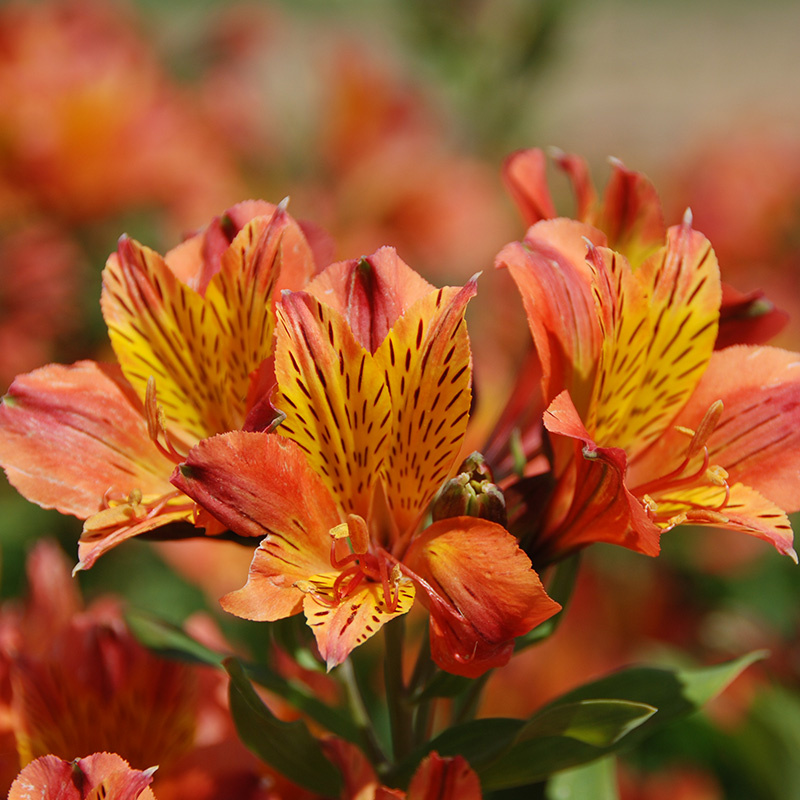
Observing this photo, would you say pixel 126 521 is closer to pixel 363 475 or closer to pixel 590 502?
pixel 363 475

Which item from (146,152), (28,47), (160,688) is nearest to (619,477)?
(160,688)

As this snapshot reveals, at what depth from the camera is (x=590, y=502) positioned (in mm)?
752

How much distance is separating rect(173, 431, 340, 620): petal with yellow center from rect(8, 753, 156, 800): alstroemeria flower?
15cm

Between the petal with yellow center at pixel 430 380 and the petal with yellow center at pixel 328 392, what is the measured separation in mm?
12

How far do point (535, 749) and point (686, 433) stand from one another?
307 mm

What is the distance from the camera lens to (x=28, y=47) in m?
2.28

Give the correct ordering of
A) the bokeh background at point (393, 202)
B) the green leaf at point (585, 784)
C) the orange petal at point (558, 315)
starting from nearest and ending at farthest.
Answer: the orange petal at point (558, 315) < the green leaf at point (585, 784) < the bokeh background at point (393, 202)

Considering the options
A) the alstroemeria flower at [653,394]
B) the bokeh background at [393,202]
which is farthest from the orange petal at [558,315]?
the bokeh background at [393,202]

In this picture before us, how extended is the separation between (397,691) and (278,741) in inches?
4.8

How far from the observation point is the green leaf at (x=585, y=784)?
38.4 inches

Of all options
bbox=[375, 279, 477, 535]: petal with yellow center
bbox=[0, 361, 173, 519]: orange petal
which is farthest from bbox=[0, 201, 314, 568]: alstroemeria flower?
bbox=[375, 279, 477, 535]: petal with yellow center

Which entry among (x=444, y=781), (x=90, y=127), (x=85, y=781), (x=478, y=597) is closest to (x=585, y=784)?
(x=444, y=781)

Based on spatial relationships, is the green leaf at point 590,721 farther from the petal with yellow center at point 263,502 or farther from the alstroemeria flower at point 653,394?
the petal with yellow center at point 263,502

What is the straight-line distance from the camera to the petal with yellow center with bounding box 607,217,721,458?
2.57 ft
